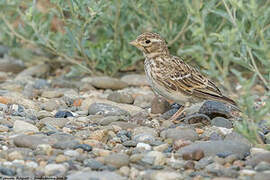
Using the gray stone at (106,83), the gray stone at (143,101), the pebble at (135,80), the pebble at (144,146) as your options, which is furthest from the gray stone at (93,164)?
the pebble at (135,80)

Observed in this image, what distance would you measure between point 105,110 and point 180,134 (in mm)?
1449

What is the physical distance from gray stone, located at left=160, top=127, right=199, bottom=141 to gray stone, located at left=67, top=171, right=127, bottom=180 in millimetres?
1266

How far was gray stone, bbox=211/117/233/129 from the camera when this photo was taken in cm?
626

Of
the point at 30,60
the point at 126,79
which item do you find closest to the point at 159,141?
the point at 126,79

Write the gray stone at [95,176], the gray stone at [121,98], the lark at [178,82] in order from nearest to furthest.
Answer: the gray stone at [95,176] < the lark at [178,82] < the gray stone at [121,98]

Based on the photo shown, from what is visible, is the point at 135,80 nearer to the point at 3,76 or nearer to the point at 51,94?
the point at 51,94

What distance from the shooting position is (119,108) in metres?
6.97

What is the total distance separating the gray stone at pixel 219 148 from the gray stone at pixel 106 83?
11.7 feet

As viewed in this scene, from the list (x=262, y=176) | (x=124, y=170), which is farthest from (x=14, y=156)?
(x=262, y=176)

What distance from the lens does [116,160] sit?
482cm

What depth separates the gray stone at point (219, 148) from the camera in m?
5.09

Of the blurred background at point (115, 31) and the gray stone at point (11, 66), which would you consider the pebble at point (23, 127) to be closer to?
the blurred background at point (115, 31)

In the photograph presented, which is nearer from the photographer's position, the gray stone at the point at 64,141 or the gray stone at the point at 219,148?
the gray stone at the point at 219,148

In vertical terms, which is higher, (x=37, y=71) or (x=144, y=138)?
(x=37, y=71)
